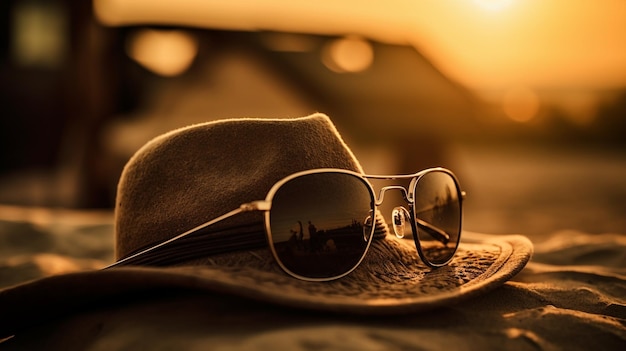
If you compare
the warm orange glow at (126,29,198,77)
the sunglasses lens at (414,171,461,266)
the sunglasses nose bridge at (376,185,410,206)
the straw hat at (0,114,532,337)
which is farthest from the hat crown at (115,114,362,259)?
the warm orange glow at (126,29,198,77)

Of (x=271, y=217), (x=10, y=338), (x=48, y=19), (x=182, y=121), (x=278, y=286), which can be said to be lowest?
(x=10, y=338)

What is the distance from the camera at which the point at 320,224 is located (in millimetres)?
1324

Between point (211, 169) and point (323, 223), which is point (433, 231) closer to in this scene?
point (323, 223)

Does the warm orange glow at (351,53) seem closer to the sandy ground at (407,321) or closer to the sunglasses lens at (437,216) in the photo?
the sandy ground at (407,321)

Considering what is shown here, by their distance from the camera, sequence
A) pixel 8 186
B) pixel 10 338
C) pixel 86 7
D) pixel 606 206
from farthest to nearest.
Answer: pixel 8 186 < pixel 606 206 < pixel 86 7 < pixel 10 338

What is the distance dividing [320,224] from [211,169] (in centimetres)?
29

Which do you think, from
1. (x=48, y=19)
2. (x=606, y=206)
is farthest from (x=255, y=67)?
(x=48, y=19)

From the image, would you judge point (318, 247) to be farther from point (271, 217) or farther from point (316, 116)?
point (316, 116)

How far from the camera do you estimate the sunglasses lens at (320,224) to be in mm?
1280

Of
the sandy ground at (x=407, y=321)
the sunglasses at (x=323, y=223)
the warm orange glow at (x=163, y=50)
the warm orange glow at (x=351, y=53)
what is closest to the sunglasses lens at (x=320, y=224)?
the sunglasses at (x=323, y=223)

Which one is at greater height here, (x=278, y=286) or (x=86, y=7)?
(x=86, y=7)

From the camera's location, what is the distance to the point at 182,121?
34.7ft

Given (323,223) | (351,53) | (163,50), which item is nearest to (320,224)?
(323,223)

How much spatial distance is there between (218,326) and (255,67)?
24.2 feet
